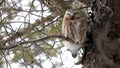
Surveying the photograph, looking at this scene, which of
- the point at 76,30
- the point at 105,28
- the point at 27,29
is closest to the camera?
the point at 105,28

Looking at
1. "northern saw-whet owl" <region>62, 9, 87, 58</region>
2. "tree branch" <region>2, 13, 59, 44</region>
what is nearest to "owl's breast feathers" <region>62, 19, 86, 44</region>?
"northern saw-whet owl" <region>62, 9, 87, 58</region>

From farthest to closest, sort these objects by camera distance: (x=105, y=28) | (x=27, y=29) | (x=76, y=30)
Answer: (x=27, y=29) < (x=76, y=30) < (x=105, y=28)

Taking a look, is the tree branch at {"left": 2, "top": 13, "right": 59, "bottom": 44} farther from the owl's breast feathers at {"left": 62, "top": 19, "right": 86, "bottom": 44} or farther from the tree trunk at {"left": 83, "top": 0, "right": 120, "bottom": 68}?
the tree trunk at {"left": 83, "top": 0, "right": 120, "bottom": 68}

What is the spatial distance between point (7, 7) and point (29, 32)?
1.33 feet

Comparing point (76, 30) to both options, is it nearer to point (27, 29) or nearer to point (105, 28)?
point (105, 28)

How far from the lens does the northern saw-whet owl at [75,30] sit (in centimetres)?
173

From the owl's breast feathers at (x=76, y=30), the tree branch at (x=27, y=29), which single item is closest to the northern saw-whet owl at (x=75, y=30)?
the owl's breast feathers at (x=76, y=30)

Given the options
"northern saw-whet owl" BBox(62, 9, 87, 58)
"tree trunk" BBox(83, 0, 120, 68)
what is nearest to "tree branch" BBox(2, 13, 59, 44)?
"northern saw-whet owl" BBox(62, 9, 87, 58)

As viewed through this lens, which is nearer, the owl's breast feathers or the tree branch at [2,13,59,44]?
the owl's breast feathers

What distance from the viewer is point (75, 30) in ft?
5.72

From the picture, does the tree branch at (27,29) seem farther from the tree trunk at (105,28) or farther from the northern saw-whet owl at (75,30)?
the tree trunk at (105,28)

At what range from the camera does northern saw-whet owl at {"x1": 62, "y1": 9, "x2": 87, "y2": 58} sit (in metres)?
1.73

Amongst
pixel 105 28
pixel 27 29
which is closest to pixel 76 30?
pixel 105 28

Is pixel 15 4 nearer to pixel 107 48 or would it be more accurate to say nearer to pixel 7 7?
pixel 7 7
